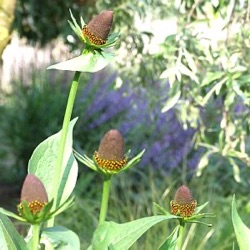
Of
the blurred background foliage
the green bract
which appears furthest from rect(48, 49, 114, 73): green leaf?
the blurred background foliage

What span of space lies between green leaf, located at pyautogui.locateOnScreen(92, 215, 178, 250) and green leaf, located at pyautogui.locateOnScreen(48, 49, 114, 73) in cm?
24

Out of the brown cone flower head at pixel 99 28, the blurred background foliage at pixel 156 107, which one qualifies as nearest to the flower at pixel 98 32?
the brown cone flower head at pixel 99 28

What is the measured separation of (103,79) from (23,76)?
0.90 metres

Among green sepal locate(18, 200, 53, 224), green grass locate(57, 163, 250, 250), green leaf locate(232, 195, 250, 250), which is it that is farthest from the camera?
green grass locate(57, 163, 250, 250)

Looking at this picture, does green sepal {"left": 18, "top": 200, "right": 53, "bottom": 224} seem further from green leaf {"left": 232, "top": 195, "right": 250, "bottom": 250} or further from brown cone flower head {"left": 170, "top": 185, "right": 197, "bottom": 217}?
green leaf {"left": 232, "top": 195, "right": 250, "bottom": 250}

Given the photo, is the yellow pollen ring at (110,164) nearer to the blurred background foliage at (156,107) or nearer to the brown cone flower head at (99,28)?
the brown cone flower head at (99,28)

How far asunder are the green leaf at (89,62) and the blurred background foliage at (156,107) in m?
1.14

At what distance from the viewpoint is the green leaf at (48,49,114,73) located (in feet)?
3.58

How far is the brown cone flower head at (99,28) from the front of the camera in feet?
3.54

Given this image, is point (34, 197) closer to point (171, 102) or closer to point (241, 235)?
point (241, 235)

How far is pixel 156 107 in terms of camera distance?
4.60 metres

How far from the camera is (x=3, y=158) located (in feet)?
18.3

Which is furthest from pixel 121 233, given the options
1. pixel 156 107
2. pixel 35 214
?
pixel 156 107

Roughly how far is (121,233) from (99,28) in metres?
0.31
